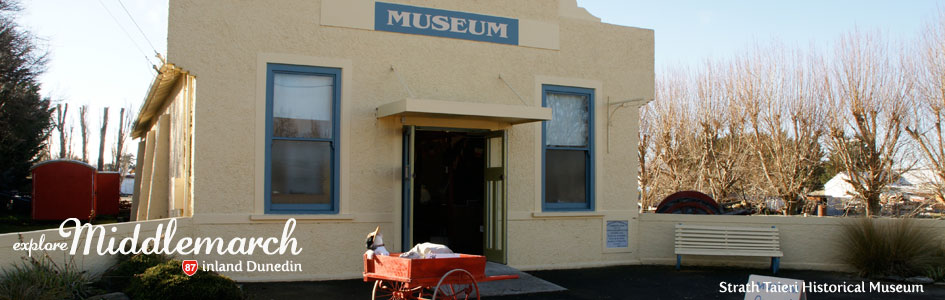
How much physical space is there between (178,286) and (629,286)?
18.5 feet

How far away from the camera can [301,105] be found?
9359 millimetres

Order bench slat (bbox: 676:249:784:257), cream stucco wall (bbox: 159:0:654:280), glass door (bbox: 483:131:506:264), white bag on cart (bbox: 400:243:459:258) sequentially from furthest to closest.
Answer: bench slat (bbox: 676:249:784:257), glass door (bbox: 483:131:506:264), cream stucco wall (bbox: 159:0:654:280), white bag on cart (bbox: 400:243:459:258)

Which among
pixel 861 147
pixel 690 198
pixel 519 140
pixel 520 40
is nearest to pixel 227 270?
pixel 519 140

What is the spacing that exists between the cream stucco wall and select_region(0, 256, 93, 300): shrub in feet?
6.31

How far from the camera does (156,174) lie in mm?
12547

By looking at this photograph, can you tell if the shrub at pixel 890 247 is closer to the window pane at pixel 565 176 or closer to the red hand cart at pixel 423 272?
the window pane at pixel 565 176

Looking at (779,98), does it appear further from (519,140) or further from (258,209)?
(258,209)

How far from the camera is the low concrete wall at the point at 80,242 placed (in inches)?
260

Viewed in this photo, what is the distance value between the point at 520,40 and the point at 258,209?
4.50 metres

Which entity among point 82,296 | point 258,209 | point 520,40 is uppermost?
point 520,40

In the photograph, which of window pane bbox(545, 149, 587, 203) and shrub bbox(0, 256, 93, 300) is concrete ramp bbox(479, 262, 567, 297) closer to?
window pane bbox(545, 149, 587, 203)

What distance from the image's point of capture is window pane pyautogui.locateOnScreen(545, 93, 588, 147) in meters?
11.0

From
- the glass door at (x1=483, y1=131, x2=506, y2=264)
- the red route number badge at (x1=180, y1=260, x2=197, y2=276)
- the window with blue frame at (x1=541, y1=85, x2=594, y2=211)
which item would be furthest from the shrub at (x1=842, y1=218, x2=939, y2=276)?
the red route number badge at (x1=180, y1=260, x2=197, y2=276)

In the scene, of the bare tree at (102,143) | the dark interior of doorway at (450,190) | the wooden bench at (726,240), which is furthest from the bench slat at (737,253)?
the bare tree at (102,143)
